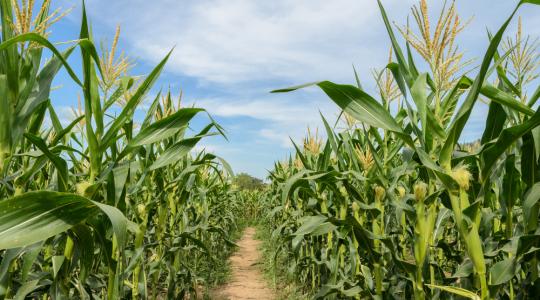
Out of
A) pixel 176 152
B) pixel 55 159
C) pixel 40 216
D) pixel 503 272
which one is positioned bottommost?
pixel 503 272

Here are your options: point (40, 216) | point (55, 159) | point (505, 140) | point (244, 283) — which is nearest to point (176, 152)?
point (55, 159)

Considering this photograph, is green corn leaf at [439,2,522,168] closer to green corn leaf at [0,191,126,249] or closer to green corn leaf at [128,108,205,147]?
green corn leaf at [128,108,205,147]

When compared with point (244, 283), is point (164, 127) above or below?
above

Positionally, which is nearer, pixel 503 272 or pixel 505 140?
pixel 505 140

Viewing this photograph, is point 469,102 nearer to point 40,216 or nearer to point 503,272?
point 503,272

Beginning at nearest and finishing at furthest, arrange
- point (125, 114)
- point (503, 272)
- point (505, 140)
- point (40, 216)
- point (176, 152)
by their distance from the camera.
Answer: point (40, 216) → point (505, 140) → point (503, 272) → point (125, 114) → point (176, 152)

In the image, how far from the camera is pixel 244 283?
734 cm

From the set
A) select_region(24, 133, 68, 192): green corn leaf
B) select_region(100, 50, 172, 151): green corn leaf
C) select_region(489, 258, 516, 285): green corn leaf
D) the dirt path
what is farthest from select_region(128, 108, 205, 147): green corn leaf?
the dirt path

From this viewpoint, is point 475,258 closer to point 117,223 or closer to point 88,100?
point 117,223

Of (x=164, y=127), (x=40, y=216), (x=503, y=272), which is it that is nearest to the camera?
(x=40, y=216)

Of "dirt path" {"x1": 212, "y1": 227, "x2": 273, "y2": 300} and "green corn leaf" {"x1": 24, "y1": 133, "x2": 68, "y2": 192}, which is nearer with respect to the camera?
"green corn leaf" {"x1": 24, "y1": 133, "x2": 68, "y2": 192}

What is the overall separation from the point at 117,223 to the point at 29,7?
108cm

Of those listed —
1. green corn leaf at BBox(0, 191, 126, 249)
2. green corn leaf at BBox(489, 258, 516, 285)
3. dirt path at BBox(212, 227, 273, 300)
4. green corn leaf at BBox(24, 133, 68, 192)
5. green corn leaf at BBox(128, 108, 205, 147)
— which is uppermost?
green corn leaf at BBox(128, 108, 205, 147)

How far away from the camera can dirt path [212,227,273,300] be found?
20.8 feet
